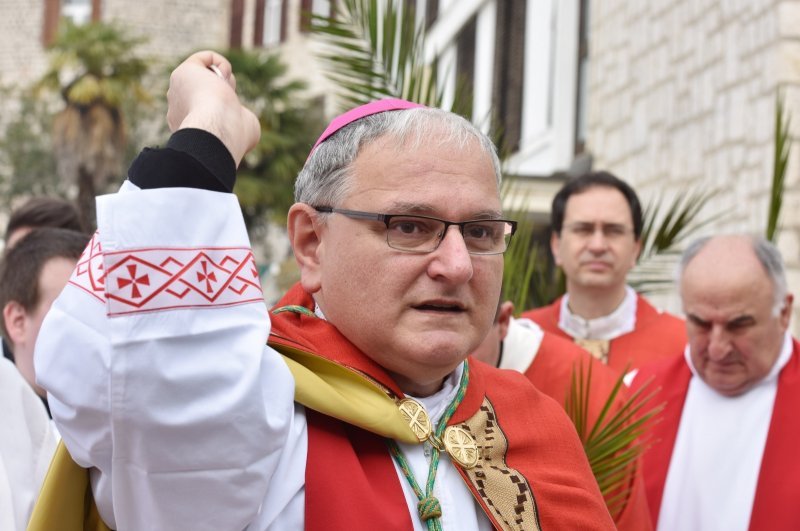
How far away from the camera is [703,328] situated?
14.8 feet

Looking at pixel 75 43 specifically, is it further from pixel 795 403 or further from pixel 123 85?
pixel 795 403

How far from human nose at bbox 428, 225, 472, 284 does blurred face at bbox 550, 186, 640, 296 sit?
346 cm

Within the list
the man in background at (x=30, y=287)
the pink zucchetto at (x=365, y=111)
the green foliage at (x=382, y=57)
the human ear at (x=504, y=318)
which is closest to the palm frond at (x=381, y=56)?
the green foliage at (x=382, y=57)

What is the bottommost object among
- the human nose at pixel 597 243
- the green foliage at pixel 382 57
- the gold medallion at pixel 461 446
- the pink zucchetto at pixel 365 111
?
the gold medallion at pixel 461 446

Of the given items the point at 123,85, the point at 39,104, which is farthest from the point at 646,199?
the point at 39,104

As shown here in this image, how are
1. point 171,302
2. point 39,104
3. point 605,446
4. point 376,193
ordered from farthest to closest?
point 39,104 → point 605,446 → point 376,193 → point 171,302

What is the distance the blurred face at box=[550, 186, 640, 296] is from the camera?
18.5 feet

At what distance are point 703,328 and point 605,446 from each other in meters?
0.94

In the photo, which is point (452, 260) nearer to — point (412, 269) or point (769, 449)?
point (412, 269)

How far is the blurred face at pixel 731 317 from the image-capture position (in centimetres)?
444

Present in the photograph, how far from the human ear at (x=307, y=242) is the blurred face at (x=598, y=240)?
→ 336 centimetres

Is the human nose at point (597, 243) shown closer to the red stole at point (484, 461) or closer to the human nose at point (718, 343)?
the human nose at point (718, 343)

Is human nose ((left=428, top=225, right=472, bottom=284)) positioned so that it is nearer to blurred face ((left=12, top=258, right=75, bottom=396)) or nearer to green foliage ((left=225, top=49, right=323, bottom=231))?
blurred face ((left=12, top=258, right=75, bottom=396))

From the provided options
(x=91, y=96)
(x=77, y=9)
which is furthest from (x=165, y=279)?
(x=77, y=9)
